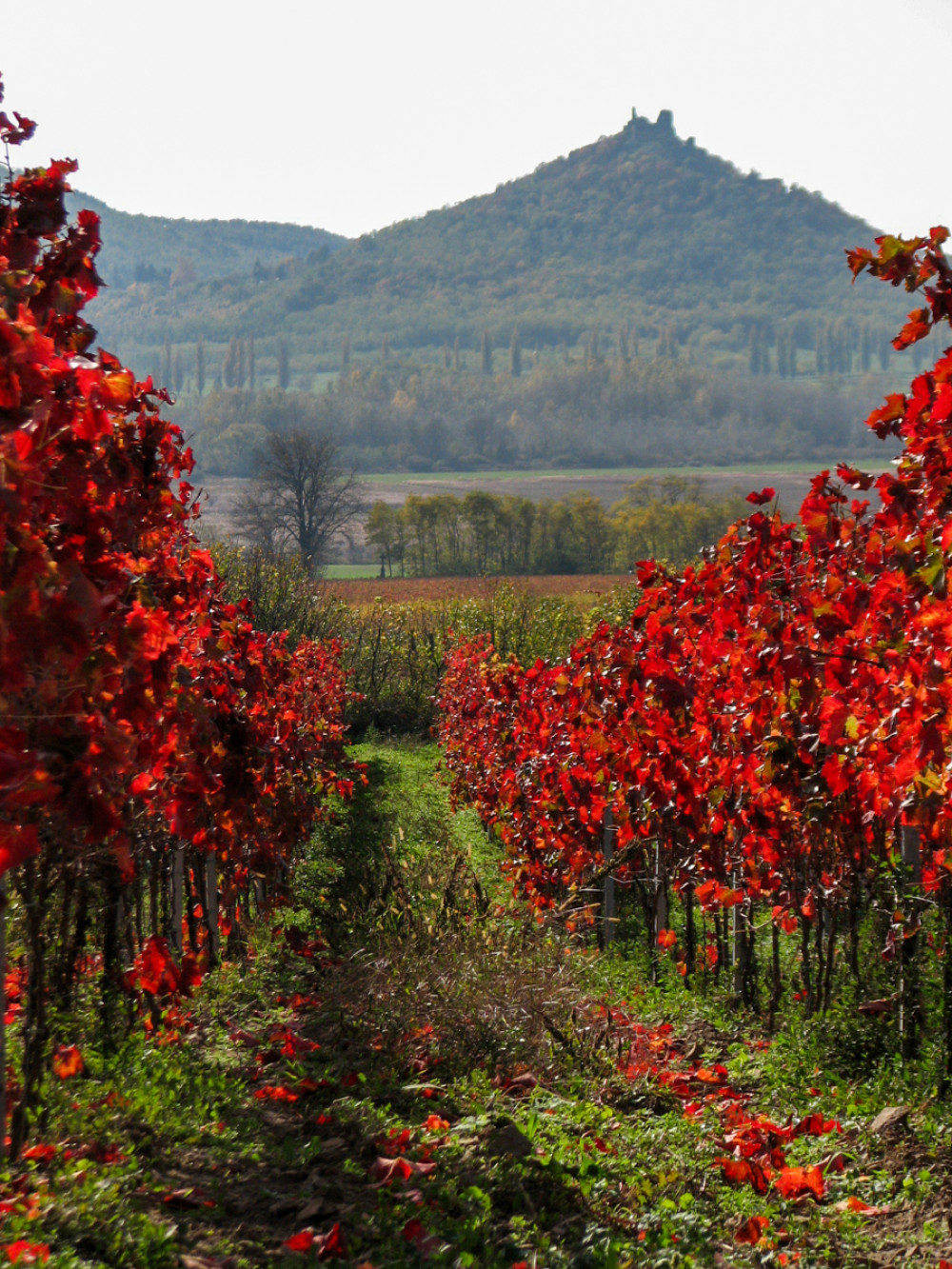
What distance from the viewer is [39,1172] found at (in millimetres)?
3012

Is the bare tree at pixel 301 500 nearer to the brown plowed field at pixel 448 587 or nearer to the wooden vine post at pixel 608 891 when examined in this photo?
the brown plowed field at pixel 448 587

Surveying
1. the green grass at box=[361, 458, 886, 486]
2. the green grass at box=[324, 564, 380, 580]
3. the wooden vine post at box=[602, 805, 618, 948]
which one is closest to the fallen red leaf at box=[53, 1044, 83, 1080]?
the wooden vine post at box=[602, 805, 618, 948]

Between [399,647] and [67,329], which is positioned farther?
[399,647]

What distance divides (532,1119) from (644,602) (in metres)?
2.85

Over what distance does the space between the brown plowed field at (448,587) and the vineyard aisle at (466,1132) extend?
2585 cm

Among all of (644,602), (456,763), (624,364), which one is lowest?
(456,763)

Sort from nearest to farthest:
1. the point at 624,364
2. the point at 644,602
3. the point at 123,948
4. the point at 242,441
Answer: the point at 123,948 → the point at 644,602 → the point at 242,441 → the point at 624,364

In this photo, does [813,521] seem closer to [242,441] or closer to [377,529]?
[377,529]

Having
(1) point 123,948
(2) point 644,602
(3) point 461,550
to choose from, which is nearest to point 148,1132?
(1) point 123,948

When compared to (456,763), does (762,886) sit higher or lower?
higher

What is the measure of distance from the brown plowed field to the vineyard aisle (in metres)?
25.8

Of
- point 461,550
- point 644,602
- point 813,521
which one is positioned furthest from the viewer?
point 461,550

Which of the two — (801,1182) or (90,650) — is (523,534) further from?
(90,650)

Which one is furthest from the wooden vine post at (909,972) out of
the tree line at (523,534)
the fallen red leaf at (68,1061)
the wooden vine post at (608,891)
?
the tree line at (523,534)
